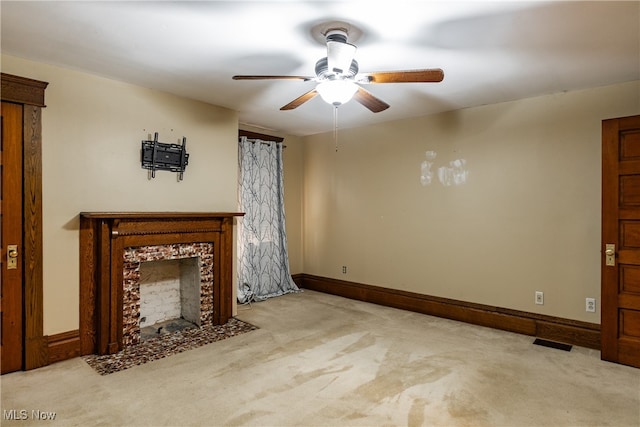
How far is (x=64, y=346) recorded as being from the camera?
3.08 m

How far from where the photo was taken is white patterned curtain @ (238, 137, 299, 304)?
16.7ft

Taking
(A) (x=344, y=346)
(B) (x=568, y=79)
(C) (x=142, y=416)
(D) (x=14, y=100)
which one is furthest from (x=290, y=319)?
(B) (x=568, y=79)

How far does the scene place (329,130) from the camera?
5.54m

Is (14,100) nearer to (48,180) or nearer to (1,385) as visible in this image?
(48,180)

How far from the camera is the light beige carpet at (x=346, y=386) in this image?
226cm

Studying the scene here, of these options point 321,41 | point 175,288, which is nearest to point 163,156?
point 175,288

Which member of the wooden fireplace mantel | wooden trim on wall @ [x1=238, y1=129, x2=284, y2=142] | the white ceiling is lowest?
the wooden fireplace mantel

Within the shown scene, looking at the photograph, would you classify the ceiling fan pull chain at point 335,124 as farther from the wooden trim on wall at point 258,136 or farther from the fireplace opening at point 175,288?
the fireplace opening at point 175,288

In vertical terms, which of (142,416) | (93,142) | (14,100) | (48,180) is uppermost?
(14,100)

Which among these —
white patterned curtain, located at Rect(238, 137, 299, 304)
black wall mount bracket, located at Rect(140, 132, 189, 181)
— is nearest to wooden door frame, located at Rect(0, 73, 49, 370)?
black wall mount bracket, located at Rect(140, 132, 189, 181)

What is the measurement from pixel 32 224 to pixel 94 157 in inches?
29.4

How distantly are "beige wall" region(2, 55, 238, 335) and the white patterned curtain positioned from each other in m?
1.11

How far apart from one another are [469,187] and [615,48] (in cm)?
187
